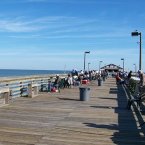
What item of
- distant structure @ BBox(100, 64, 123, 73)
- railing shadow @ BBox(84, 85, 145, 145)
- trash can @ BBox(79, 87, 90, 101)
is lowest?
railing shadow @ BBox(84, 85, 145, 145)

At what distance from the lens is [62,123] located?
1238 centimetres

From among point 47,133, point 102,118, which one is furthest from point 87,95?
point 47,133

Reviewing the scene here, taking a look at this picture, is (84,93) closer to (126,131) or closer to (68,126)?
(68,126)

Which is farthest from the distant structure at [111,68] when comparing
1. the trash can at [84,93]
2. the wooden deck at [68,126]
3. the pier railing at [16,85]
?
the wooden deck at [68,126]

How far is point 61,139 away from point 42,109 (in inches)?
240

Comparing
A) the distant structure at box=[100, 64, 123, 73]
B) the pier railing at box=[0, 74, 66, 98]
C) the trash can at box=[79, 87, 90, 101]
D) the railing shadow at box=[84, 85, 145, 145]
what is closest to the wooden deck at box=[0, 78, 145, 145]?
the railing shadow at box=[84, 85, 145, 145]

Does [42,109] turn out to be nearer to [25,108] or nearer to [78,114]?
[25,108]

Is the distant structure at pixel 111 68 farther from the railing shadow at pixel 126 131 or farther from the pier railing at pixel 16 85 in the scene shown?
the railing shadow at pixel 126 131

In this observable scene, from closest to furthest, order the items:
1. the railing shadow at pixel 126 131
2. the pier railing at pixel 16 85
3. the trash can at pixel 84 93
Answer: the railing shadow at pixel 126 131, the pier railing at pixel 16 85, the trash can at pixel 84 93

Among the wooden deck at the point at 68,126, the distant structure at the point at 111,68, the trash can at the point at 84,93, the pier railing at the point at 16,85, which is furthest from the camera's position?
the distant structure at the point at 111,68

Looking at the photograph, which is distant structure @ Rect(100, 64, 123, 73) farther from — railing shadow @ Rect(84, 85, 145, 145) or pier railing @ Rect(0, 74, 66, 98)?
railing shadow @ Rect(84, 85, 145, 145)

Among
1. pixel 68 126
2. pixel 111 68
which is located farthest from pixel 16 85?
pixel 111 68

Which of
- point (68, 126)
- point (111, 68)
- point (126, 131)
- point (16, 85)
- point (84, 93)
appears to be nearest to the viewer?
point (126, 131)

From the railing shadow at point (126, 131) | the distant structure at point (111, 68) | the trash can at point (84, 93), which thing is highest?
the distant structure at point (111, 68)
